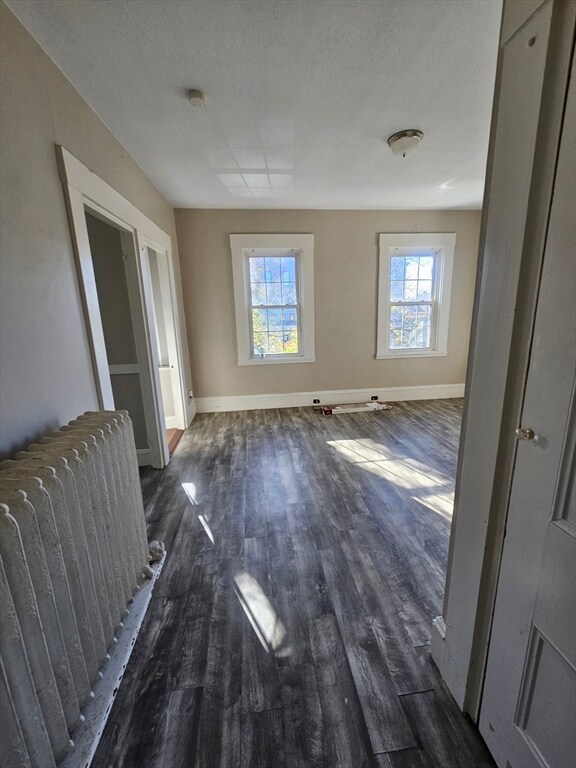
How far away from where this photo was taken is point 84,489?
1.10 metres

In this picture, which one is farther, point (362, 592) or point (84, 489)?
point (362, 592)

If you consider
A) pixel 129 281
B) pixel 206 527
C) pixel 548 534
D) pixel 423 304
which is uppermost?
pixel 129 281

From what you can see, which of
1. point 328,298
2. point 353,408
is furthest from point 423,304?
point 353,408

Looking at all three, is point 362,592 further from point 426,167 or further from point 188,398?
point 426,167

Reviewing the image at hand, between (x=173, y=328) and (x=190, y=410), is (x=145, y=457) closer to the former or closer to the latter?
(x=190, y=410)

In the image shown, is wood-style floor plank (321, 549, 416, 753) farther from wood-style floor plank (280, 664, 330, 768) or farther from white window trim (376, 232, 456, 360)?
white window trim (376, 232, 456, 360)

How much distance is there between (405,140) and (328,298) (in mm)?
2223

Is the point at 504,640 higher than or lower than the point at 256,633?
higher

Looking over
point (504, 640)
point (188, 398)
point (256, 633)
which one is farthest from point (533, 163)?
point (188, 398)

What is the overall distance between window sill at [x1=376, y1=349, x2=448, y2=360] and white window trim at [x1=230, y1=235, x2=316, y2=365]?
1040 mm

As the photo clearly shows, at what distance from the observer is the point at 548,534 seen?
0.75 metres

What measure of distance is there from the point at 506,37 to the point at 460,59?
1069mm

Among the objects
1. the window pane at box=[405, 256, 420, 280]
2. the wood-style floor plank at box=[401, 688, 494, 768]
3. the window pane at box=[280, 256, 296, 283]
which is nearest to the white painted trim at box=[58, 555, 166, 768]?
the wood-style floor plank at box=[401, 688, 494, 768]

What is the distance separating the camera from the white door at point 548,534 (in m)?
0.69
